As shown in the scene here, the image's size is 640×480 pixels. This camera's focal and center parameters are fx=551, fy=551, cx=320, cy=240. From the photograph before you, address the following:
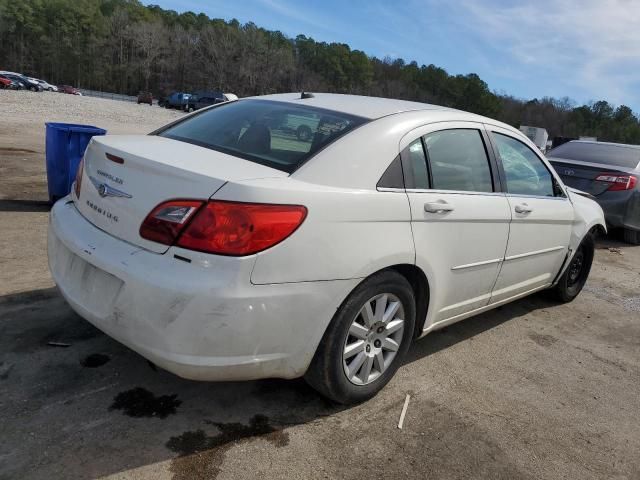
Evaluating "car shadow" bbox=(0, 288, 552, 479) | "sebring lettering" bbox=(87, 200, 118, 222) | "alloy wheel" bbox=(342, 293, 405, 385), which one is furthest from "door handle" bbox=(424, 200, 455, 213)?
"sebring lettering" bbox=(87, 200, 118, 222)

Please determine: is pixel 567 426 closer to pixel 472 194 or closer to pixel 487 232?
pixel 487 232

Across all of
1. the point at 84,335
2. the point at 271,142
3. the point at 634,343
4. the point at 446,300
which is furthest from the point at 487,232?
the point at 84,335

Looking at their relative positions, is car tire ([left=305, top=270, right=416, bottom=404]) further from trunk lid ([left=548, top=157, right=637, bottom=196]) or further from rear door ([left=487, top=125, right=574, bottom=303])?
trunk lid ([left=548, top=157, right=637, bottom=196])

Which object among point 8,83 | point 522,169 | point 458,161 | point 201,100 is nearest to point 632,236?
point 522,169

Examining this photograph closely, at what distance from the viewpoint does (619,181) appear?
8.05 m

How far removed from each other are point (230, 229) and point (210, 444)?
1049mm

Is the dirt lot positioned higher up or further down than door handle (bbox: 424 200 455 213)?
further down

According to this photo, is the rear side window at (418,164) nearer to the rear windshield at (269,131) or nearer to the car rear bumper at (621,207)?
the rear windshield at (269,131)

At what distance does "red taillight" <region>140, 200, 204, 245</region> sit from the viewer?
7.80 feet

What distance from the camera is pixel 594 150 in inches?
348

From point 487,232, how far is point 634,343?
206cm

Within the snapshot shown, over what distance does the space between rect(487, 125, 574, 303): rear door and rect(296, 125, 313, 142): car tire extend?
4.84 feet

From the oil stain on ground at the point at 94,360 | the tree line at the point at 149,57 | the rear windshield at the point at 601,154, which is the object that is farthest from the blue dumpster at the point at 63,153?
the tree line at the point at 149,57

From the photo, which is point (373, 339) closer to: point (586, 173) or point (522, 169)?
point (522, 169)
